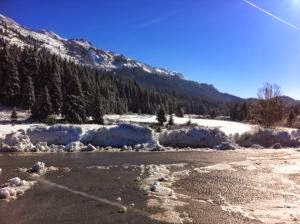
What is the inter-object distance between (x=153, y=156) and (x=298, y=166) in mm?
11726

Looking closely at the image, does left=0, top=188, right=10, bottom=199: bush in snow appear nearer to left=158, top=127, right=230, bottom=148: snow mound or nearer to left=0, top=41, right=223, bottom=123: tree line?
left=158, top=127, right=230, bottom=148: snow mound

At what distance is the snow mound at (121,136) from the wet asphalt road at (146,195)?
979 cm

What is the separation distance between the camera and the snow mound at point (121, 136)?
43.7m

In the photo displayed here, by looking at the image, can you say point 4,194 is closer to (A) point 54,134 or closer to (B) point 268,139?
(A) point 54,134

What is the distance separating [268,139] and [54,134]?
2410 cm

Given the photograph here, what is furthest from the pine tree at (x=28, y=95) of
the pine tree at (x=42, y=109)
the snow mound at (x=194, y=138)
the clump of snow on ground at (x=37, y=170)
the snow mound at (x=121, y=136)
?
the clump of snow on ground at (x=37, y=170)

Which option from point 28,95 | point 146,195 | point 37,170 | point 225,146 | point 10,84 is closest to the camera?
point 146,195

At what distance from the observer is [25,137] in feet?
135

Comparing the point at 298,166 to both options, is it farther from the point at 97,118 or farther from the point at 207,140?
the point at 97,118

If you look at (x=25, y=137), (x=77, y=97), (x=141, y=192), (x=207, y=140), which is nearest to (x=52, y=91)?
(x=77, y=97)

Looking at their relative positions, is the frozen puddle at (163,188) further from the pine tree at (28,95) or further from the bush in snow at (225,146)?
the pine tree at (28,95)

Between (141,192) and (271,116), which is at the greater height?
(271,116)

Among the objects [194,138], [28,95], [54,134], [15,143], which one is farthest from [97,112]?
[15,143]

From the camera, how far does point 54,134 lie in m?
42.9
